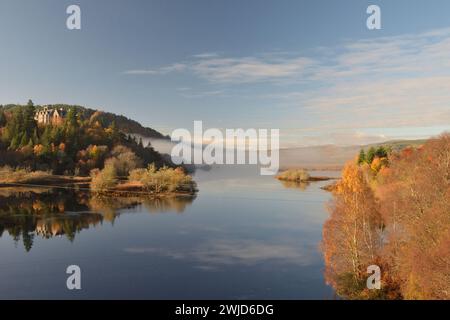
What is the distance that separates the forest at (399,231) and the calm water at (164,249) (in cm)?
310

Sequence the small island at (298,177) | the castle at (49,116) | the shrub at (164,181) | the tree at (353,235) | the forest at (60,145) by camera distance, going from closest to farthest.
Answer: the tree at (353,235) < the shrub at (164,181) < the forest at (60,145) < the small island at (298,177) < the castle at (49,116)

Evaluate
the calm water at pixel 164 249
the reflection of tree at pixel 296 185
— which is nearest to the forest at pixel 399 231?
the calm water at pixel 164 249

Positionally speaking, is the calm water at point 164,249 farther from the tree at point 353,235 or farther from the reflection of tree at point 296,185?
the reflection of tree at point 296,185

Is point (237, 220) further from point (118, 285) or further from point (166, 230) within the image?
point (118, 285)

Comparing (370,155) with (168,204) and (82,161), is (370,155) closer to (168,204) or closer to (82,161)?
(168,204)

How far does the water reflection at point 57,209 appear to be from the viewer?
50.8 m

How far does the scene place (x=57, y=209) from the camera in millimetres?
68312

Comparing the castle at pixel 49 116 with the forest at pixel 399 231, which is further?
the castle at pixel 49 116

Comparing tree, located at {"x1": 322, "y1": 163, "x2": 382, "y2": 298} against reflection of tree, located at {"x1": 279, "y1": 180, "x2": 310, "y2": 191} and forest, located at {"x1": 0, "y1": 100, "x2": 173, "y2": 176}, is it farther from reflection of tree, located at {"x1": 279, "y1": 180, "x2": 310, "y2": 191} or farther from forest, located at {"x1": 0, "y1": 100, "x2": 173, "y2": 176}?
forest, located at {"x1": 0, "y1": 100, "x2": 173, "y2": 176}

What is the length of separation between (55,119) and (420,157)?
139 metres

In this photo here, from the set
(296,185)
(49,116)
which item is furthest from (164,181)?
(49,116)

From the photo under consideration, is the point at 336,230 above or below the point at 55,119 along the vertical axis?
below
